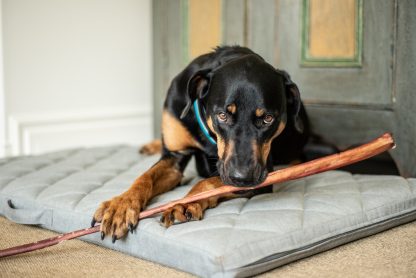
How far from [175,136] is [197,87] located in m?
0.30

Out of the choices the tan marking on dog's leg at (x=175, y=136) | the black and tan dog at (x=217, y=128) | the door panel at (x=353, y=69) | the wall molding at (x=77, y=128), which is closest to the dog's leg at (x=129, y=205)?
the black and tan dog at (x=217, y=128)

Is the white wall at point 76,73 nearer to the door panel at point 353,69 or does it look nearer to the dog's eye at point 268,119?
the door panel at point 353,69

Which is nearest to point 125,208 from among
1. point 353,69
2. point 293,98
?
point 293,98

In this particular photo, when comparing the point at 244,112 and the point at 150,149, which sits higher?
the point at 244,112

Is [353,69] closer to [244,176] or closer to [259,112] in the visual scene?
[259,112]

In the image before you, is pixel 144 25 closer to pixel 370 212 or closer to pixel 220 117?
pixel 220 117

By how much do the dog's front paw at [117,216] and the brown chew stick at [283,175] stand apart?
27mm

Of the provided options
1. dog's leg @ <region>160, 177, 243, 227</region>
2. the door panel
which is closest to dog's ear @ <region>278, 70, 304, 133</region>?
dog's leg @ <region>160, 177, 243, 227</region>

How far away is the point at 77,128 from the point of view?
11.4 ft

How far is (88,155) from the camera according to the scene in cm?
285

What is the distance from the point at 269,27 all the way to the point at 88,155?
3.54 ft

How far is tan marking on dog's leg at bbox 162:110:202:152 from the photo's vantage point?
88.2 inches

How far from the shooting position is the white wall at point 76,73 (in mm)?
3152

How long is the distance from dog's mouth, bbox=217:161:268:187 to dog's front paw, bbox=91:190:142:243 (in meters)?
0.29
